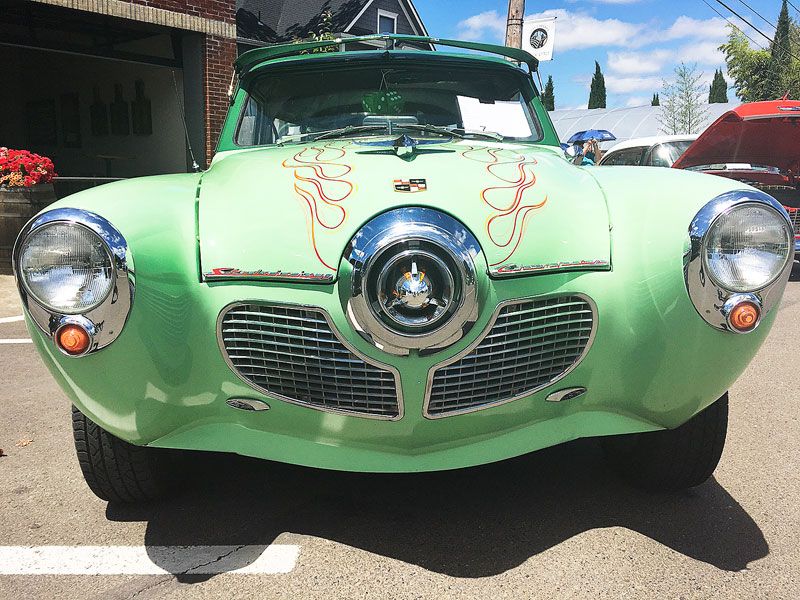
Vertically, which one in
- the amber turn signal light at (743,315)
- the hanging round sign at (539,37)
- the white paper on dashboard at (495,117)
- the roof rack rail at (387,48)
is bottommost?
the amber turn signal light at (743,315)

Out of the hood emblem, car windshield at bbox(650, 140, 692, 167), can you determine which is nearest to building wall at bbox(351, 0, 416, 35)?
car windshield at bbox(650, 140, 692, 167)

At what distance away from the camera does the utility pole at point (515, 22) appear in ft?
30.7

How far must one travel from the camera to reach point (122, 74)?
14.4 metres

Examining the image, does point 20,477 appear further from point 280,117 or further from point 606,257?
point 606,257

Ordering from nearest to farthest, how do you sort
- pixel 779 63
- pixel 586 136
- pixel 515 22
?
1. pixel 586 136
2. pixel 515 22
3. pixel 779 63

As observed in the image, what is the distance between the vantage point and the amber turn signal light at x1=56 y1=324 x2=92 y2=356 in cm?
191

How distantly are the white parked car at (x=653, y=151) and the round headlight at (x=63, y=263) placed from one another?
7.80 metres

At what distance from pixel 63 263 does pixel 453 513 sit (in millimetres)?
1433

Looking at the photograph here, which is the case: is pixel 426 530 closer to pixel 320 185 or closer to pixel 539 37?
pixel 320 185

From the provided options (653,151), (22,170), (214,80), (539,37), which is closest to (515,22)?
(539,37)

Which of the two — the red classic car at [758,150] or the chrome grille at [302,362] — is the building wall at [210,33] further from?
the chrome grille at [302,362]

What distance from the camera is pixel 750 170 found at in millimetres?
7945

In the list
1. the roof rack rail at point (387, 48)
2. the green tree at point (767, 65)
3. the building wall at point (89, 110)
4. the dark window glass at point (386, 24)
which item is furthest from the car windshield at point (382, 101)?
the green tree at point (767, 65)

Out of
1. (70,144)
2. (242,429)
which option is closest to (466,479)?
(242,429)
